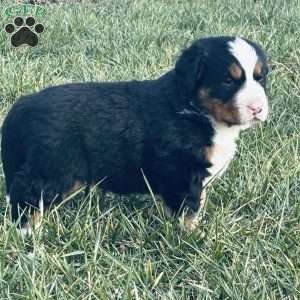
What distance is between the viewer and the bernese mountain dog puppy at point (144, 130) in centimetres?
331

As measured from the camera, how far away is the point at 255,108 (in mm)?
3230

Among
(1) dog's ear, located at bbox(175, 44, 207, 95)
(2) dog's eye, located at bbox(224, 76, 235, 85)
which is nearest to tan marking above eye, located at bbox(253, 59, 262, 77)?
(2) dog's eye, located at bbox(224, 76, 235, 85)

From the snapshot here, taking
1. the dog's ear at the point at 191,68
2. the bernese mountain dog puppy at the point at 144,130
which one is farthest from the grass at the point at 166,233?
the dog's ear at the point at 191,68

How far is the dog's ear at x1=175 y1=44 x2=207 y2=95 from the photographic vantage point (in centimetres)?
336

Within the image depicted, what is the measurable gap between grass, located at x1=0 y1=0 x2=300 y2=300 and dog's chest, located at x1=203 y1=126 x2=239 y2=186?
0.79 ft

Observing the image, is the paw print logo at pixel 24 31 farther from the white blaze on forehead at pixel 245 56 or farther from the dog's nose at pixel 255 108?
the dog's nose at pixel 255 108

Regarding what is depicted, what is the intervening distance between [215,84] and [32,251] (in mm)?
1301

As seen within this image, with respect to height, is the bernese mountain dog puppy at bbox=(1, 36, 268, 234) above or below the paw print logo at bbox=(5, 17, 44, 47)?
above

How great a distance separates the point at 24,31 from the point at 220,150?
163 inches

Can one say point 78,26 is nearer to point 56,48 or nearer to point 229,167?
point 56,48

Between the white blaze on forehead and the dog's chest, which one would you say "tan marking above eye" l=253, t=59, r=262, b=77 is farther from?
the dog's chest

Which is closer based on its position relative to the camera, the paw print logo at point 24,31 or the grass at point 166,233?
the grass at point 166,233

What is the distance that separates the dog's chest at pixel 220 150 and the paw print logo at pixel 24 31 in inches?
147

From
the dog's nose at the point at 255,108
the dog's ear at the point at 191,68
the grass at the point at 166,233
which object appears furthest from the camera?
the dog's ear at the point at 191,68
